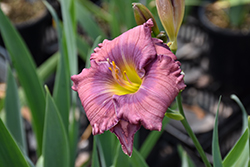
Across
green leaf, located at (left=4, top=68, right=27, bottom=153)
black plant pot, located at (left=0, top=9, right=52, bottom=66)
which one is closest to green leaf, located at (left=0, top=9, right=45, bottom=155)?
green leaf, located at (left=4, top=68, right=27, bottom=153)

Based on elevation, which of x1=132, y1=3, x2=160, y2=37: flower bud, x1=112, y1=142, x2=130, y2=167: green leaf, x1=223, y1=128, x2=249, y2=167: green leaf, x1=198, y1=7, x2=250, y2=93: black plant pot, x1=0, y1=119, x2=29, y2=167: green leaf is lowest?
x1=198, y1=7, x2=250, y2=93: black plant pot

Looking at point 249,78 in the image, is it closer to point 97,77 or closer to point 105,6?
point 105,6

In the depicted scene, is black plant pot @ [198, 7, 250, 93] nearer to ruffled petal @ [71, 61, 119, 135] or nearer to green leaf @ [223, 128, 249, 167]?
green leaf @ [223, 128, 249, 167]

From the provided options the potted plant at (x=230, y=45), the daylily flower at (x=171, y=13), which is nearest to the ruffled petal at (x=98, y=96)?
the daylily flower at (x=171, y=13)

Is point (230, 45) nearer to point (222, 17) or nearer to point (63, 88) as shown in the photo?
point (222, 17)

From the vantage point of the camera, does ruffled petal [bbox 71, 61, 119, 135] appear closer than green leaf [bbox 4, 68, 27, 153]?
Yes

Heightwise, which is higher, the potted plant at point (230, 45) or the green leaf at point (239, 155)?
the green leaf at point (239, 155)

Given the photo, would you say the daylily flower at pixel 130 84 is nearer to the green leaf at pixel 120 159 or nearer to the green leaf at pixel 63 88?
the green leaf at pixel 120 159
